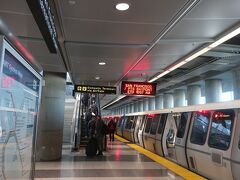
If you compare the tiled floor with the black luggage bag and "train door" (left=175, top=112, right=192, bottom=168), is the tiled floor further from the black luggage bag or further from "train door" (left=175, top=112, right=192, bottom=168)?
the black luggage bag

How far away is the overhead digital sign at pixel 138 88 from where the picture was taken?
11.0m

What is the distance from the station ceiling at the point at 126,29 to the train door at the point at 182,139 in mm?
1863

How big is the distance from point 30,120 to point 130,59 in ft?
18.0

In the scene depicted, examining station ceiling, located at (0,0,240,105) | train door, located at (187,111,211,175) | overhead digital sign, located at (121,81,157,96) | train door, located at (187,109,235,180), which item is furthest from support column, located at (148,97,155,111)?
train door, located at (187,109,235,180)

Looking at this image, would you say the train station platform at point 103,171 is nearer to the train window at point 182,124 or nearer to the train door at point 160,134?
the train window at point 182,124

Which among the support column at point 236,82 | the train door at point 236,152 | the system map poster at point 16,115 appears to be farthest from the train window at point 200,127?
the support column at point 236,82

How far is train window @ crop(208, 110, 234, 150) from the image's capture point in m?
6.27

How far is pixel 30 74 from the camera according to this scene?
9.02ft

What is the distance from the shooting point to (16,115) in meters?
2.41

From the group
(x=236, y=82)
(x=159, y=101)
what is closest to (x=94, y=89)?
(x=236, y=82)

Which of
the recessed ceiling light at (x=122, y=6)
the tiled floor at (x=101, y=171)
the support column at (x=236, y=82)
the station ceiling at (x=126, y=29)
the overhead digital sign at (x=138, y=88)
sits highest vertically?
the support column at (x=236, y=82)

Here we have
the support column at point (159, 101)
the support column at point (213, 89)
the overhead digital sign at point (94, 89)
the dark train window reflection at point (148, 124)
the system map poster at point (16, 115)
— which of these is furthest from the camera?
the support column at point (159, 101)

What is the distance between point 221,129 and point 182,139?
2334 mm

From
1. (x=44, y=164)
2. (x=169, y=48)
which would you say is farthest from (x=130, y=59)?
(x=44, y=164)
